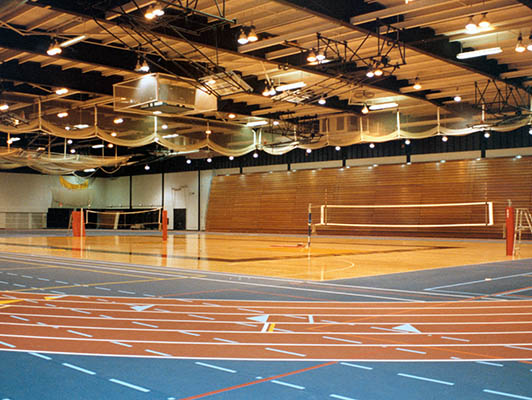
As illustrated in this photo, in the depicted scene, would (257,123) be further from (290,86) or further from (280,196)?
(280,196)

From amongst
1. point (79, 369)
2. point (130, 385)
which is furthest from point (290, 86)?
point (130, 385)

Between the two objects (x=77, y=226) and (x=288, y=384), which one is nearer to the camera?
(x=288, y=384)

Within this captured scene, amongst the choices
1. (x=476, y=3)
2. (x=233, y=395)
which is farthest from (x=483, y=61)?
(x=233, y=395)

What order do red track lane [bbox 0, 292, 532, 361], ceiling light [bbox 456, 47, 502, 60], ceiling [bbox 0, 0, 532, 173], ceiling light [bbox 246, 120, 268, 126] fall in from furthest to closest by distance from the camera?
ceiling light [bbox 246, 120, 268, 126] < ceiling light [bbox 456, 47, 502, 60] < ceiling [bbox 0, 0, 532, 173] < red track lane [bbox 0, 292, 532, 361]

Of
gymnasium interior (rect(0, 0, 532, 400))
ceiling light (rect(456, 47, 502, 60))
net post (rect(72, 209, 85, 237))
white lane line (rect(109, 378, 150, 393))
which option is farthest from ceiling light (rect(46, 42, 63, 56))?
net post (rect(72, 209, 85, 237))

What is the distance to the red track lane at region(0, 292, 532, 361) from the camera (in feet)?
16.8

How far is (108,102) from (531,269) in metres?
16.6

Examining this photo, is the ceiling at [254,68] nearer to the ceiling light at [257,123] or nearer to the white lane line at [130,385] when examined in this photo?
the ceiling light at [257,123]

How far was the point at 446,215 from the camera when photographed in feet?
96.4

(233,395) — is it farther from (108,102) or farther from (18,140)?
(18,140)

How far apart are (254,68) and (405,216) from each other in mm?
14056

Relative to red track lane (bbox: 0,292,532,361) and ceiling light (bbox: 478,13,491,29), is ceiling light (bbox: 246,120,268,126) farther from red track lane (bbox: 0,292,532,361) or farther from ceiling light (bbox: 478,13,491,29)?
red track lane (bbox: 0,292,532,361)

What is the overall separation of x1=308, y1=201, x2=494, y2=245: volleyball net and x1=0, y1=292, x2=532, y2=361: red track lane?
19.8 meters

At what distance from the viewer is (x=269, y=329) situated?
6.11 m
